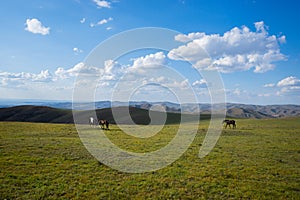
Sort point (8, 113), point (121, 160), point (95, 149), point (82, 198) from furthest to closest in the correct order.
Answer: point (8, 113)
point (95, 149)
point (121, 160)
point (82, 198)

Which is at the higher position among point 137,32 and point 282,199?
point 137,32

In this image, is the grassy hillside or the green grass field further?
the grassy hillside

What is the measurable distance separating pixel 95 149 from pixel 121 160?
4808 mm

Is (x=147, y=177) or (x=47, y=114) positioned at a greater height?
(x=47, y=114)

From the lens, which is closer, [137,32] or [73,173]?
[73,173]

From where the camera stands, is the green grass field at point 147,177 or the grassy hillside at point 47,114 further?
the grassy hillside at point 47,114

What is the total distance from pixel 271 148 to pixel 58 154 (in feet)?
71.9

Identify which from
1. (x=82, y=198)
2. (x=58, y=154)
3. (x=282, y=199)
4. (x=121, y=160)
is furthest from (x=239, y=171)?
(x=58, y=154)

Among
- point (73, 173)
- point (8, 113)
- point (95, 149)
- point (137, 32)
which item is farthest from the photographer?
point (8, 113)

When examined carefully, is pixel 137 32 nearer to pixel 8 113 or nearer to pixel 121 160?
pixel 121 160

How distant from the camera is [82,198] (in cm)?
1089

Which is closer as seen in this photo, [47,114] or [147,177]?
[147,177]

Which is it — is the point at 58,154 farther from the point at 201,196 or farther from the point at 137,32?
the point at 137,32

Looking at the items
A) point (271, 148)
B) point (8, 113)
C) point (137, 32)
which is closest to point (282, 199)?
point (271, 148)
